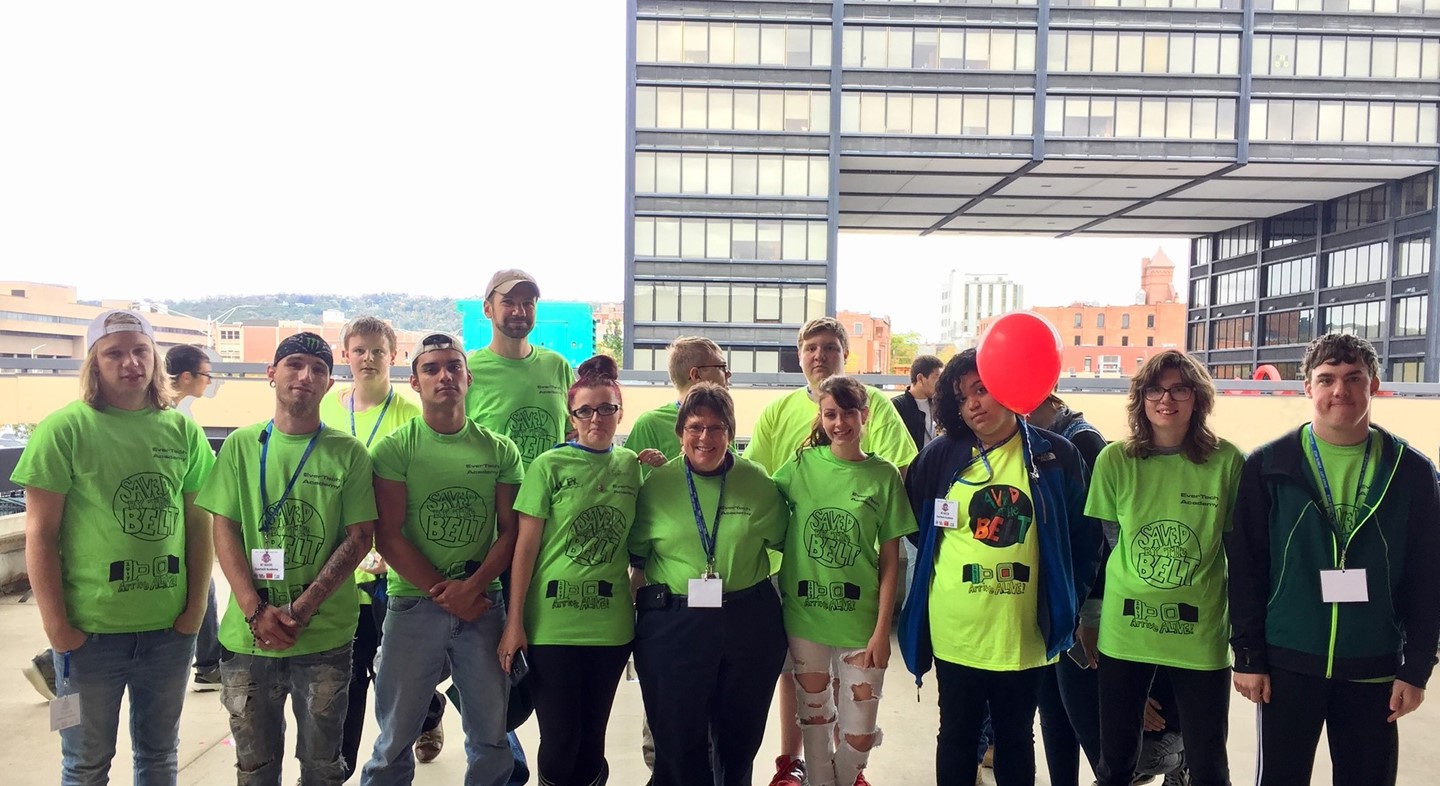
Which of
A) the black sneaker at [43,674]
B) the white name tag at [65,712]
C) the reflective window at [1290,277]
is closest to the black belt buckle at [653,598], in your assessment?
the white name tag at [65,712]

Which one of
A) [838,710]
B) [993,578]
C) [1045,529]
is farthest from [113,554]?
[1045,529]

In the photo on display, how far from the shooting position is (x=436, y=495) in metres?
2.35

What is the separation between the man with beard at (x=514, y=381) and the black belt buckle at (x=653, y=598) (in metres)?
0.78

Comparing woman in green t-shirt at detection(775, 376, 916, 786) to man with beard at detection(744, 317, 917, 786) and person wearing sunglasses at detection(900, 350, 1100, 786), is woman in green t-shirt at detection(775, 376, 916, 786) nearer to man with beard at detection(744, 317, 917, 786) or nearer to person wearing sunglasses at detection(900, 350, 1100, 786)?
person wearing sunglasses at detection(900, 350, 1100, 786)

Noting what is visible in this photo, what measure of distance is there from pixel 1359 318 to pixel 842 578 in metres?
41.8

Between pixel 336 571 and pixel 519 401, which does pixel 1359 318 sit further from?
pixel 336 571

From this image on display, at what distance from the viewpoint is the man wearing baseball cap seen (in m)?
2.12

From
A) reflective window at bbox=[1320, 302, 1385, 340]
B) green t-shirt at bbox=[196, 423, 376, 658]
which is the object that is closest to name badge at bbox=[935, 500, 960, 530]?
green t-shirt at bbox=[196, 423, 376, 658]

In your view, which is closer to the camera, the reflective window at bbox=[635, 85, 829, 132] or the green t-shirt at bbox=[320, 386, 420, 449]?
the green t-shirt at bbox=[320, 386, 420, 449]

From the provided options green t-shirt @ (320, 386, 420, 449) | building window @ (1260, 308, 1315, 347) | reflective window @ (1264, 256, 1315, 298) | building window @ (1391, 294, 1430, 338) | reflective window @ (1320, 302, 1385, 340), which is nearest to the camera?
green t-shirt @ (320, 386, 420, 449)

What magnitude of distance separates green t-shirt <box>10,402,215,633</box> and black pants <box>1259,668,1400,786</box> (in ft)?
9.87

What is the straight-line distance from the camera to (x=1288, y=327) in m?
A: 38.5

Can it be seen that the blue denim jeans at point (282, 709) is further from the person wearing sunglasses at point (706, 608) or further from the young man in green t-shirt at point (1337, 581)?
the young man in green t-shirt at point (1337, 581)

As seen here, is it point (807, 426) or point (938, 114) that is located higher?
point (938, 114)
